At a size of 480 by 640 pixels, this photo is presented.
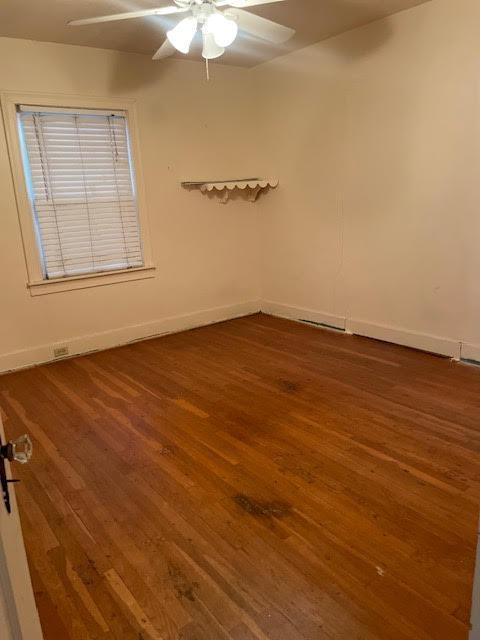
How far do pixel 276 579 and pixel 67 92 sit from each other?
12.6 ft

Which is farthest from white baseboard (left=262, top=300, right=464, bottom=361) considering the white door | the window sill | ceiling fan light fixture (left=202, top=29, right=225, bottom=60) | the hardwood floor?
the white door

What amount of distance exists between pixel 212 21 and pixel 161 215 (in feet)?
7.42

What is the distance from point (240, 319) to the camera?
17.0 feet

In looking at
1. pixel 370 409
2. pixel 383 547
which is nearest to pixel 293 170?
pixel 370 409

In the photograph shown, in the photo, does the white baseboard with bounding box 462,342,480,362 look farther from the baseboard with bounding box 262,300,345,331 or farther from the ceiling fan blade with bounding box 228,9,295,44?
the ceiling fan blade with bounding box 228,9,295,44

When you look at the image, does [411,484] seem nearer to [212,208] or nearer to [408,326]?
[408,326]

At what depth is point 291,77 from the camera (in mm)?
4438

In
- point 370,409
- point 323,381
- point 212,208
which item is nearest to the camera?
point 370,409

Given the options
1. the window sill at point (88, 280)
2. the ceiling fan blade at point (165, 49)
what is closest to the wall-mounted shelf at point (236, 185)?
the window sill at point (88, 280)

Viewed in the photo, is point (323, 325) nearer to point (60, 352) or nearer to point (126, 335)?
point (126, 335)

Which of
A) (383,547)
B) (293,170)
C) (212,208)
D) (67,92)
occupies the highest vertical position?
(67,92)

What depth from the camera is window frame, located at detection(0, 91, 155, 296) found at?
3609 mm

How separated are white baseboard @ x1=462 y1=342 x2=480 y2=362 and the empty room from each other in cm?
2

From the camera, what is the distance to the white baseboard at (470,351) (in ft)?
11.5
